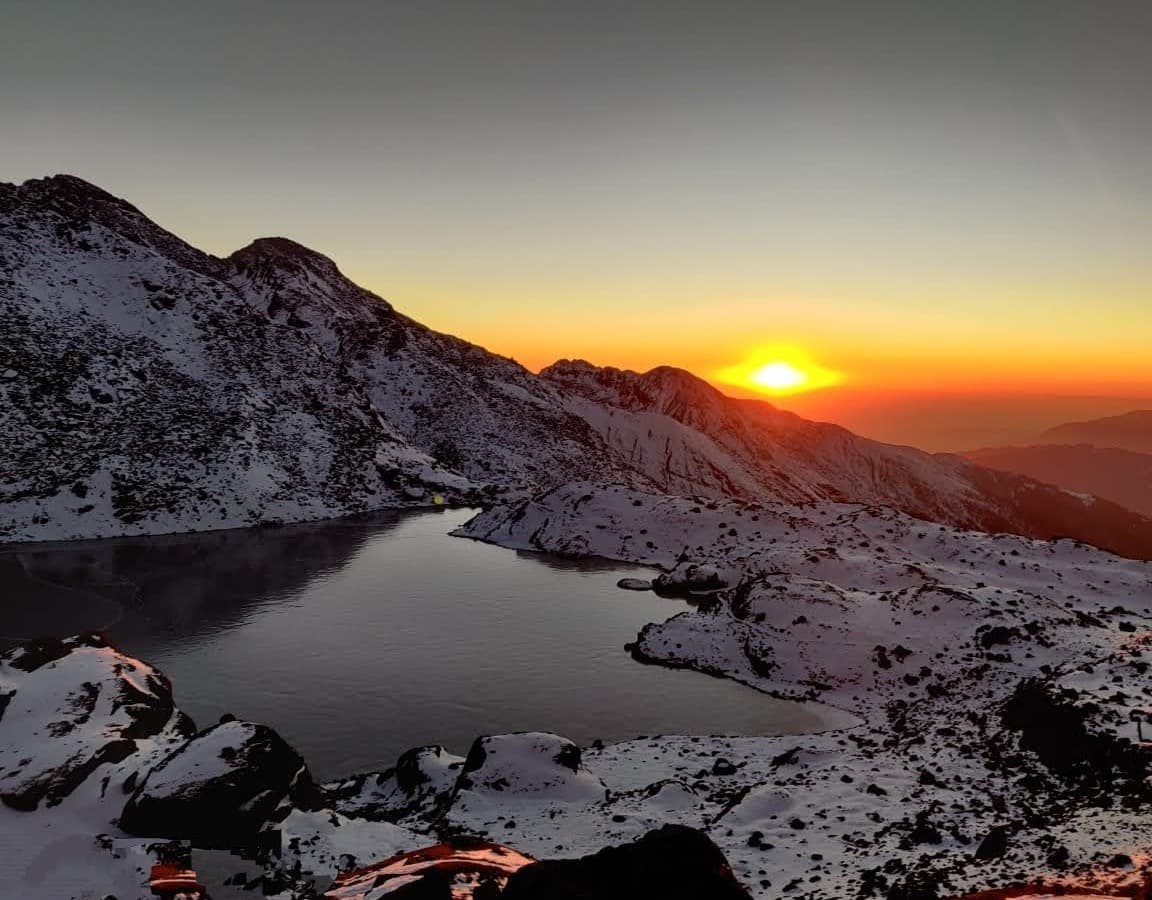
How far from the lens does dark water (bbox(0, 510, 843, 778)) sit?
36.5 m

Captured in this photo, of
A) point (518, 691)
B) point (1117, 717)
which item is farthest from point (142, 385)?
point (1117, 717)

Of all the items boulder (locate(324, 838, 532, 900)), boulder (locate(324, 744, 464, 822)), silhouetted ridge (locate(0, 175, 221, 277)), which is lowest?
boulder (locate(324, 744, 464, 822))

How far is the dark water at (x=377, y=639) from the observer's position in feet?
120

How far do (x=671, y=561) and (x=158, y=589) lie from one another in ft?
175

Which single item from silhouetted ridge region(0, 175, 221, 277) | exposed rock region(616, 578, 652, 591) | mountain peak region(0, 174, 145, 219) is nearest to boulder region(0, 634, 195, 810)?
exposed rock region(616, 578, 652, 591)

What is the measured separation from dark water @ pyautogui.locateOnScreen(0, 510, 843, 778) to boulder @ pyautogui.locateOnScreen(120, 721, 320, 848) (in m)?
4.47

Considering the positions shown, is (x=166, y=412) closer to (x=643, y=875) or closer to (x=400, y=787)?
(x=400, y=787)

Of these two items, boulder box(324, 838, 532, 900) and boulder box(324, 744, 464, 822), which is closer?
boulder box(324, 838, 532, 900)

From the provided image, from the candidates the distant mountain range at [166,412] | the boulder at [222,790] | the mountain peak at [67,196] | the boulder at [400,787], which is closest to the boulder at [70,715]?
the boulder at [222,790]

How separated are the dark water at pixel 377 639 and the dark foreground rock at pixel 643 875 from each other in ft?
72.4

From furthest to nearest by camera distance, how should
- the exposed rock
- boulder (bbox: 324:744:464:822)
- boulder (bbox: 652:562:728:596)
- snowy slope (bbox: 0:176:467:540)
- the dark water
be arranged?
snowy slope (bbox: 0:176:467:540)
the exposed rock
boulder (bbox: 652:562:728:596)
the dark water
boulder (bbox: 324:744:464:822)

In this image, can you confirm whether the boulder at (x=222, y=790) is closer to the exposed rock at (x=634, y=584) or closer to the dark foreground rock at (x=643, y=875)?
the dark foreground rock at (x=643, y=875)

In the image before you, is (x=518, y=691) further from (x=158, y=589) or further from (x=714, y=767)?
(x=158, y=589)

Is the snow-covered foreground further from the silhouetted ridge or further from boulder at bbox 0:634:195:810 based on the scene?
the silhouetted ridge
